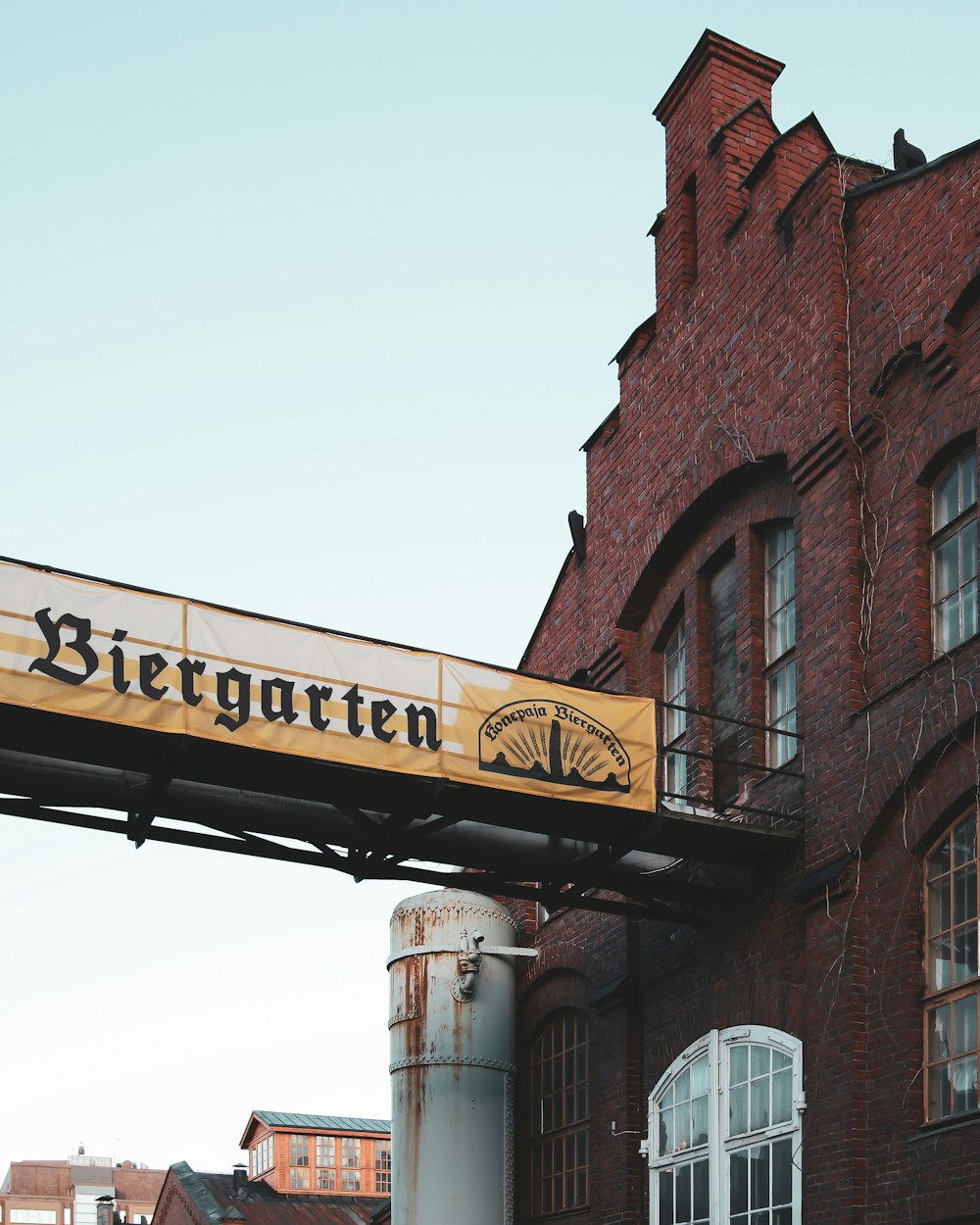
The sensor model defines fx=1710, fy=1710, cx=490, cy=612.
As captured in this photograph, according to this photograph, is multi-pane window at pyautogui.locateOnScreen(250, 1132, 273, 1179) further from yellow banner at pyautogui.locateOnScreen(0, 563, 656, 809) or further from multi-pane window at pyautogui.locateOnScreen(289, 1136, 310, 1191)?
yellow banner at pyautogui.locateOnScreen(0, 563, 656, 809)

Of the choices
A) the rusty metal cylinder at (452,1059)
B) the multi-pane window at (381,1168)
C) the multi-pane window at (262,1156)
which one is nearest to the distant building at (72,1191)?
the multi-pane window at (262,1156)

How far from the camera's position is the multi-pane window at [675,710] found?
56.8ft

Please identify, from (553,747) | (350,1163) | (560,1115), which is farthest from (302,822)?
(350,1163)

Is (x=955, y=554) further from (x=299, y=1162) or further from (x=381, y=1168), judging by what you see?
(x=381, y=1168)

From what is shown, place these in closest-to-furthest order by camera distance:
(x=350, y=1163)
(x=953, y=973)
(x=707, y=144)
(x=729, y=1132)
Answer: (x=953, y=973)
(x=729, y=1132)
(x=707, y=144)
(x=350, y=1163)

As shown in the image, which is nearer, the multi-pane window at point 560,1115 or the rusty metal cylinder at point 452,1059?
the multi-pane window at point 560,1115

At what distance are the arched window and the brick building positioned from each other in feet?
0.12

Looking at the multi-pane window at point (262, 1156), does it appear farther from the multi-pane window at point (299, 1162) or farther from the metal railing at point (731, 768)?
the metal railing at point (731, 768)

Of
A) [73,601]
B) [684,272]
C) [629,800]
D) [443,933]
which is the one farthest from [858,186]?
[443,933]

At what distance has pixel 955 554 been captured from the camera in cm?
1315

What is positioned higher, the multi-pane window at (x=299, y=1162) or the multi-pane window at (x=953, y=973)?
the multi-pane window at (x=953, y=973)

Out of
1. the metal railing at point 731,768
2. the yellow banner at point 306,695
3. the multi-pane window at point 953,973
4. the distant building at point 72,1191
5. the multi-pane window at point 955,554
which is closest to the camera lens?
the multi-pane window at point 953,973

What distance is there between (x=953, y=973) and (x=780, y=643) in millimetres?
4262

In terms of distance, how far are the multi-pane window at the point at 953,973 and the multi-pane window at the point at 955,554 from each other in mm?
1553
